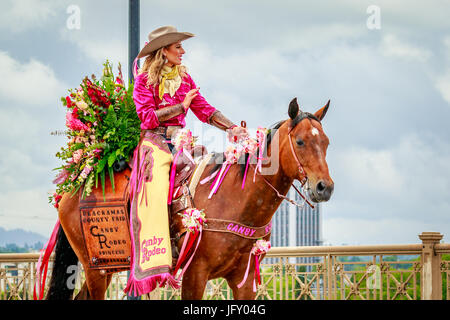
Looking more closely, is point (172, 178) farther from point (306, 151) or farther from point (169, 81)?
point (306, 151)

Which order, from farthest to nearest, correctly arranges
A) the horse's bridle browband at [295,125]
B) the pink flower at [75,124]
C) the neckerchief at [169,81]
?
1. the pink flower at [75,124]
2. the neckerchief at [169,81]
3. the horse's bridle browband at [295,125]

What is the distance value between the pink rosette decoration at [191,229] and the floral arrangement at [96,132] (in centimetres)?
110

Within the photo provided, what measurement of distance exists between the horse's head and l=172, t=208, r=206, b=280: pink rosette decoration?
878 mm

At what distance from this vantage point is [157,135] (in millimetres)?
5594

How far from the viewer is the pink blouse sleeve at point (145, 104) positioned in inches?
213

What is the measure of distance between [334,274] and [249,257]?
152 inches

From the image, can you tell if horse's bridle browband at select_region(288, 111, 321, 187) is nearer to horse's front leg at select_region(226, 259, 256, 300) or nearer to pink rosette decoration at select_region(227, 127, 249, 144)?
pink rosette decoration at select_region(227, 127, 249, 144)

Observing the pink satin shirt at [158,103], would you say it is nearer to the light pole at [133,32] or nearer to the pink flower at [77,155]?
the pink flower at [77,155]

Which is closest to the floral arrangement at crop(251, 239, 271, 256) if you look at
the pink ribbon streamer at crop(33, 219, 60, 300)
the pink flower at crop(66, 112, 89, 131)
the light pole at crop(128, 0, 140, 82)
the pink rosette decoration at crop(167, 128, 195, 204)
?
the pink rosette decoration at crop(167, 128, 195, 204)

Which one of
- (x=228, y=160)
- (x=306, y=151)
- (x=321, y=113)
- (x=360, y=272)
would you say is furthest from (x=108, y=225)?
(x=360, y=272)

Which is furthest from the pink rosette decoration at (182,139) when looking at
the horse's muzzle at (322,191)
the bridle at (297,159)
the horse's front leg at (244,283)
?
the horse's muzzle at (322,191)

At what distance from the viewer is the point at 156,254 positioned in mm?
5199

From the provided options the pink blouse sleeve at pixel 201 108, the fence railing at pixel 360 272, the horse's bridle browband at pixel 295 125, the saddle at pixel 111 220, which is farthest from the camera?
the fence railing at pixel 360 272
